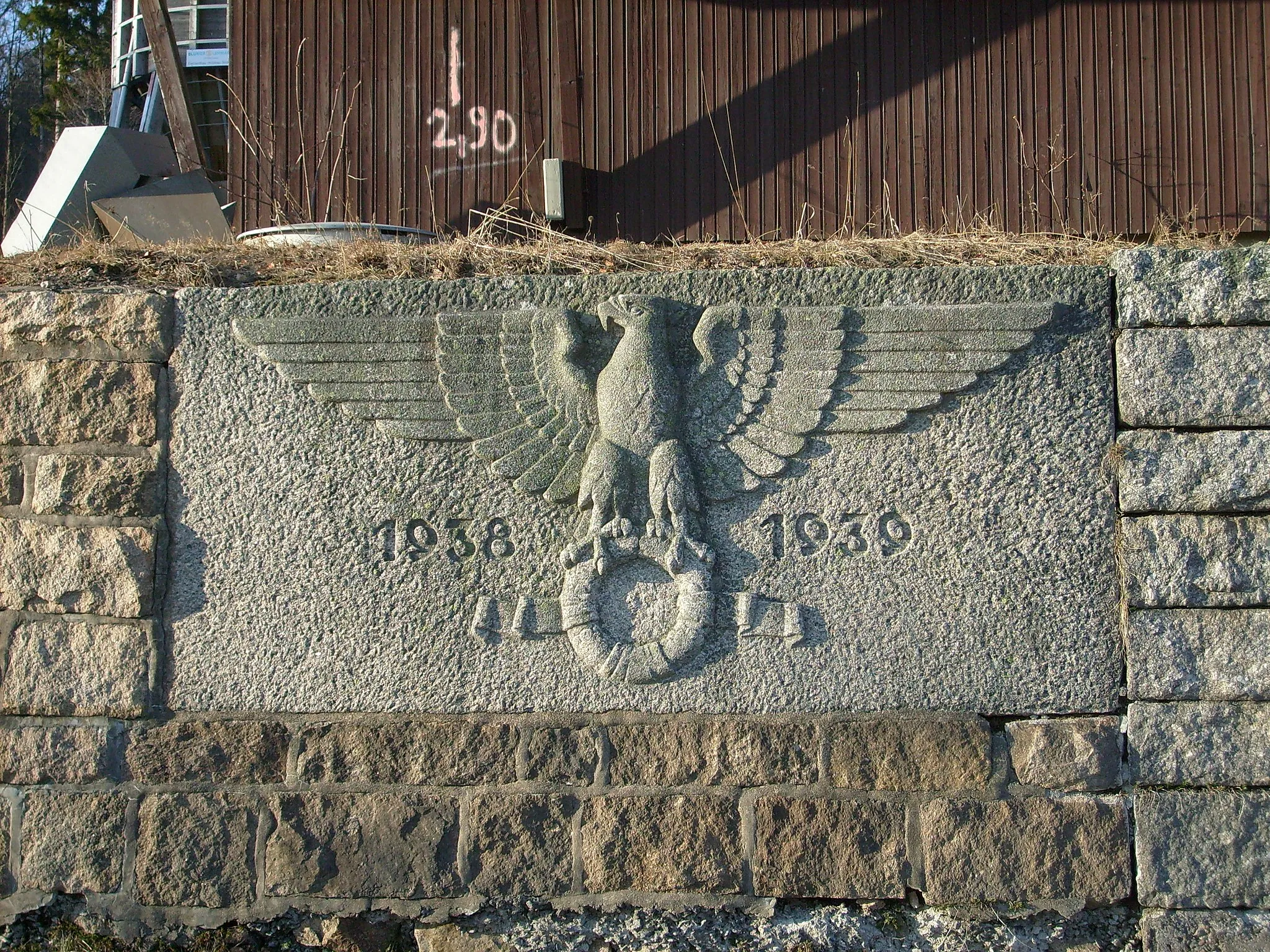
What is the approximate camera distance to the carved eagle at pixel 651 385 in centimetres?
237

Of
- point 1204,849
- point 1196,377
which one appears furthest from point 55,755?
point 1196,377

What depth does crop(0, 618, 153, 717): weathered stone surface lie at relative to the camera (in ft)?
8.07

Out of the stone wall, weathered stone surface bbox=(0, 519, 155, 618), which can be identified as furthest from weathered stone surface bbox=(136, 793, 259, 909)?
weathered stone surface bbox=(0, 519, 155, 618)

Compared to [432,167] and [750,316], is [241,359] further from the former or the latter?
[432,167]

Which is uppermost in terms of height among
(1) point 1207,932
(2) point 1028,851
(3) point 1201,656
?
(3) point 1201,656

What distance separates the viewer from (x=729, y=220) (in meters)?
5.05

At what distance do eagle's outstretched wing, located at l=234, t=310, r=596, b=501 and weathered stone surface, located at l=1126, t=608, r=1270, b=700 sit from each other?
142cm

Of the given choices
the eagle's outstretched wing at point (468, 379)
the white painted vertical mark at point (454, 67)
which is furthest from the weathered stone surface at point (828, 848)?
the white painted vertical mark at point (454, 67)

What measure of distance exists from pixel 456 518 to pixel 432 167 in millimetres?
3249

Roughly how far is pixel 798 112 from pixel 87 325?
11.9 feet

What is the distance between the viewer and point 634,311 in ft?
7.93

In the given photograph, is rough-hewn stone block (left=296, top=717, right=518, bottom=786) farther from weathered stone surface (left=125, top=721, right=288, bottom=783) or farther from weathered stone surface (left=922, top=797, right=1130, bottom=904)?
weathered stone surface (left=922, top=797, right=1130, bottom=904)

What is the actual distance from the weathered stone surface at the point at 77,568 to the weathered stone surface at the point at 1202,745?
8.03 ft

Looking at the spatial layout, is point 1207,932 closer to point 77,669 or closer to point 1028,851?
point 1028,851
